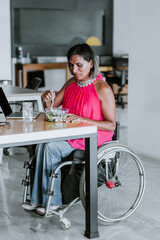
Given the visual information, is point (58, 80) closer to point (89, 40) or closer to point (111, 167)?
point (89, 40)

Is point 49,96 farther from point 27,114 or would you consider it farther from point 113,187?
point 113,187

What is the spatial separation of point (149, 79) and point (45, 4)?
16.9 ft

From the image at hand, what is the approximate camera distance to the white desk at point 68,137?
7.91 feet

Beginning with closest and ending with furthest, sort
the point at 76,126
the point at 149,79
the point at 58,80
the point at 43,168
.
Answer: the point at 76,126
the point at 43,168
the point at 149,79
the point at 58,80

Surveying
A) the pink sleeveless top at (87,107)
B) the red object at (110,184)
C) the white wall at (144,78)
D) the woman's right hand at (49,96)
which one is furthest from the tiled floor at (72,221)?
the white wall at (144,78)

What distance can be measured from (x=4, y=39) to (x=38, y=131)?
3.90 meters

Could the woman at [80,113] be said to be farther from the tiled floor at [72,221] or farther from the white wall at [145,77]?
the white wall at [145,77]

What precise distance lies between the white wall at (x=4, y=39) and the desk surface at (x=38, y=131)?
11.4 ft

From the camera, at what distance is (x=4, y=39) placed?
607cm

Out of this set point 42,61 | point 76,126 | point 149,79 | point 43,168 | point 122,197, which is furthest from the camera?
point 42,61

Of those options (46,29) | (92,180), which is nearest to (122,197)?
(92,180)

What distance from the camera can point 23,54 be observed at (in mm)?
9086

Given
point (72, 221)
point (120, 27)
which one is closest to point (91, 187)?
point (72, 221)

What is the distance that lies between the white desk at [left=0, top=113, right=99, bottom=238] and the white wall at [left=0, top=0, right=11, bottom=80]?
344 cm
